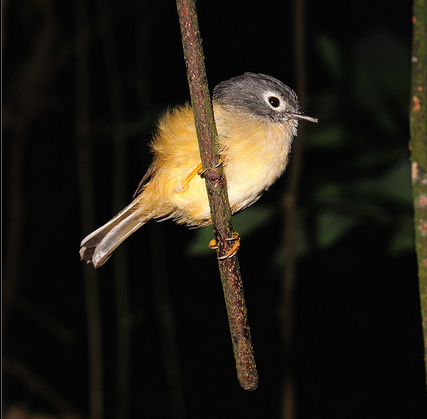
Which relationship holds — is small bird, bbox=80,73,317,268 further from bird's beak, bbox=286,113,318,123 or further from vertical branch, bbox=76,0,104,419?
vertical branch, bbox=76,0,104,419

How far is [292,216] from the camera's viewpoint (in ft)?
9.72

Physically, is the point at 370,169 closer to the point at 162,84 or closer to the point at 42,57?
the point at 162,84

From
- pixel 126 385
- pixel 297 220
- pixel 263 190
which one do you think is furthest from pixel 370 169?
pixel 126 385

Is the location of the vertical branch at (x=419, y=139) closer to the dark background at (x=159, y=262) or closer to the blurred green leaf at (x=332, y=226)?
the blurred green leaf at (x=332, y=226)

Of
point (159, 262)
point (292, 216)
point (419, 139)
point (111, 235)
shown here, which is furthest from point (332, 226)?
point (159, 262)

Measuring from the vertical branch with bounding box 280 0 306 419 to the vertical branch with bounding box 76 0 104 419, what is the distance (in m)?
1.42

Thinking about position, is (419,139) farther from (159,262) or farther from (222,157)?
(159,262)

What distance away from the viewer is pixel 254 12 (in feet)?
16.5

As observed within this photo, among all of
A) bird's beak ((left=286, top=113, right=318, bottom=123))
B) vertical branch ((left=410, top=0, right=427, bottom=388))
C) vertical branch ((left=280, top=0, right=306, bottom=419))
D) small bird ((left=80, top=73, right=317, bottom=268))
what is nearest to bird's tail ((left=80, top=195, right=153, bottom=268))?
small bird ((left=80, top=73, right=317, bottom=268))

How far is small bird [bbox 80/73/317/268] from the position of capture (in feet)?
8.34

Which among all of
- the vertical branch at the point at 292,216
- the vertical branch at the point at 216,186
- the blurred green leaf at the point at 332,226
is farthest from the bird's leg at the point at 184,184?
the vertical branch at the point at 216,186

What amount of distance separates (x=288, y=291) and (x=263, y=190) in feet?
2.13

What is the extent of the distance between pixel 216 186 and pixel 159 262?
2.50 m

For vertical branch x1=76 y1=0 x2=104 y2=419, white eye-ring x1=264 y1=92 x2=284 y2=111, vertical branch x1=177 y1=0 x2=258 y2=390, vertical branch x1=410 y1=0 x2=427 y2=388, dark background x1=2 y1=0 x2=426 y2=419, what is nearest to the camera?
vertical branch x1=177 y1=0 x2=258 y2=390
